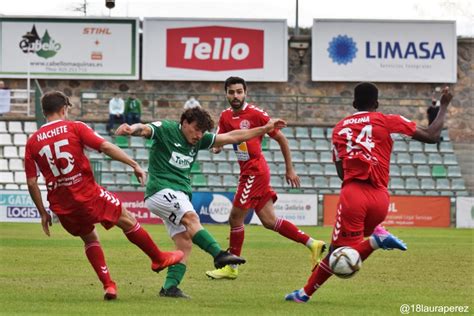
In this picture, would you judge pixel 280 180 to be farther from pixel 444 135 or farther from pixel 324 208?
pixel 444 135

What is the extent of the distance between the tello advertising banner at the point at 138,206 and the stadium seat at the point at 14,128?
754 cm

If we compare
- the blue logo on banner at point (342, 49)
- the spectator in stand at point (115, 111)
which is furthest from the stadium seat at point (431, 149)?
the spectator in stand at point (115, 111)

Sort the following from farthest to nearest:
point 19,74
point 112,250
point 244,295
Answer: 1. point 19,74
2. point 112,250
3. point 244,295

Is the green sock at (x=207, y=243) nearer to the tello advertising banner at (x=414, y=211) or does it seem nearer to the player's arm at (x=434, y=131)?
the player's arm at (x=434, y=131)

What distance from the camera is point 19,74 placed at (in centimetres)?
4456

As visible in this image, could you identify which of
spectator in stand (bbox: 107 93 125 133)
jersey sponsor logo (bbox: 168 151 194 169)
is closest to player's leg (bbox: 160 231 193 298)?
jersey sponsor logo (bbox: 168 151 194 169)

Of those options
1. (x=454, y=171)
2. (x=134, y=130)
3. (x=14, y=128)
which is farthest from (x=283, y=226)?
(x=14, y=128)

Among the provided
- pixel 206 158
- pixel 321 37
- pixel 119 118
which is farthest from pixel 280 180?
pixel 321 37

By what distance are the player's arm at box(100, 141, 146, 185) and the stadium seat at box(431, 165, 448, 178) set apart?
2961 cm

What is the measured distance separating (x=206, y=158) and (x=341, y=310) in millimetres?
29199

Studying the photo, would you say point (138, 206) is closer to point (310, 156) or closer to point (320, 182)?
point (320, 182)

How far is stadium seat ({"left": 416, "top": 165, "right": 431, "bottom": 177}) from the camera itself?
39.2 metres

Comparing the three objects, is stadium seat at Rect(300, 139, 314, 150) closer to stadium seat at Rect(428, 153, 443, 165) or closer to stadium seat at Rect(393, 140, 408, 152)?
stadium seat at Rect(393, 140, 408, 152)

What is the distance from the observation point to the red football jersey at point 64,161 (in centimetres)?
1070
